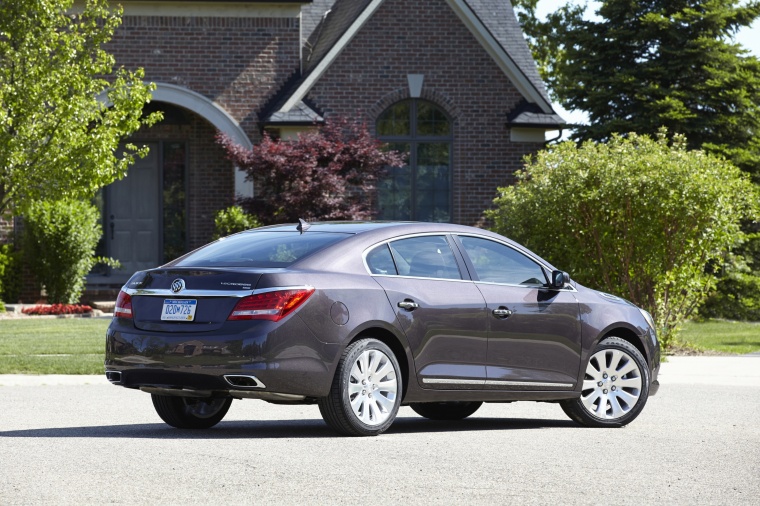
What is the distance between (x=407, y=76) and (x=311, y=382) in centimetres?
1795

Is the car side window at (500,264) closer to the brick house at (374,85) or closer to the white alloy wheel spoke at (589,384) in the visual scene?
the white alloy wheel spoke at (589,384)

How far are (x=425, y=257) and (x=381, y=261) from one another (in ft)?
1.42

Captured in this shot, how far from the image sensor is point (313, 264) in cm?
864

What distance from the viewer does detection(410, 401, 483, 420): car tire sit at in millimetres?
10523

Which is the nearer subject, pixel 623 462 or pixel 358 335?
pixel 623 462

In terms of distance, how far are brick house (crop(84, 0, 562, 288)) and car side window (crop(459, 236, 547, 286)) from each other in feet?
50.8

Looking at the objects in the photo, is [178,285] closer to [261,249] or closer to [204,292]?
Result: [204,292]

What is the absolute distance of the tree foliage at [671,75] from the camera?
2831 centimetres

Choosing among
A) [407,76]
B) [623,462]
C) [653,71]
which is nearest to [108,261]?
[407,76]

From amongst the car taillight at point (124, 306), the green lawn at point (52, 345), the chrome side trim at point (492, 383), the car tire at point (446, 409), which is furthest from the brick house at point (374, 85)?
the car taillight at point (124, 306)

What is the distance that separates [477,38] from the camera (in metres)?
25.9

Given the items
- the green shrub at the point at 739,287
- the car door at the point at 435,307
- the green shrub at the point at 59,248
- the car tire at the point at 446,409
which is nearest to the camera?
the car door at the point at 435,307

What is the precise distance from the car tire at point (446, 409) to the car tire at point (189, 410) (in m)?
1.74

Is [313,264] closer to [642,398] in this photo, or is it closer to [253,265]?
[253,265]
